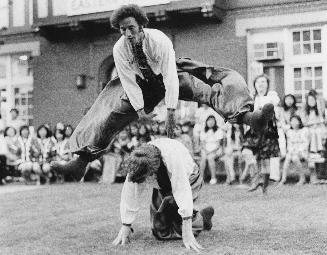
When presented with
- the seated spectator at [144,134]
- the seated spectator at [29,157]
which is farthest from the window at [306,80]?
the seated spectator at [29,157]

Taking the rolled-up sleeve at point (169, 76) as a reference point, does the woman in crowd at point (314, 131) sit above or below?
below

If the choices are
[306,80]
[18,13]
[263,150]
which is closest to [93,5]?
[18,13]

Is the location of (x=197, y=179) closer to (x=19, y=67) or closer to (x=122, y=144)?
(x=122, y=144)

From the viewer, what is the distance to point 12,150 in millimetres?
12711

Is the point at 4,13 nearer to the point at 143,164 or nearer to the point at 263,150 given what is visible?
the point at 263,150

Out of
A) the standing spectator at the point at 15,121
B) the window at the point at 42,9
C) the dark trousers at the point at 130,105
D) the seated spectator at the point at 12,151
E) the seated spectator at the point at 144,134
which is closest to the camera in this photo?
the dark trousers at the point at 130,105

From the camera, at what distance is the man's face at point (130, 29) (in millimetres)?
5270

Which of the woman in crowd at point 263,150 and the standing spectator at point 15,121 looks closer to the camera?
the woman in crowd at point 263,150

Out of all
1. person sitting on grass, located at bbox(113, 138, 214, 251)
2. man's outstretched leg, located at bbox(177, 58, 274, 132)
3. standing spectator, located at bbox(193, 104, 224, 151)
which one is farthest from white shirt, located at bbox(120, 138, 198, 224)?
standing spectator, located at bbox(193, 104, 224, 151)

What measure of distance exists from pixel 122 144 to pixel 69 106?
10.4ft

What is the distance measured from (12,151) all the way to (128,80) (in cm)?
769

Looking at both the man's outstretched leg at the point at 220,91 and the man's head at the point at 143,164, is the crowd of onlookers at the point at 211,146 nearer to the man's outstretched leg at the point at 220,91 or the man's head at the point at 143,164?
the man's outstretched leg at the point at 220,91

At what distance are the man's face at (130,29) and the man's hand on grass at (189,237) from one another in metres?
1.62

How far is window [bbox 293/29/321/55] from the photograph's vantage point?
492 inches
